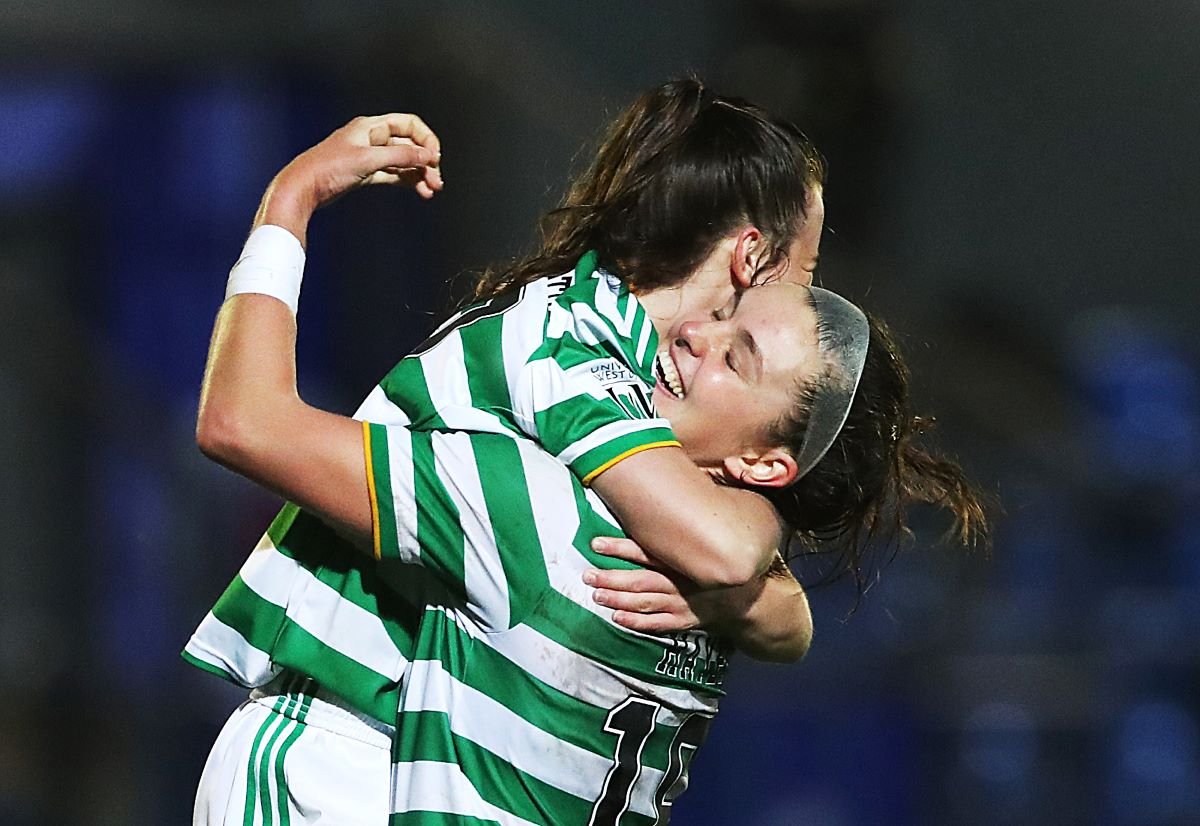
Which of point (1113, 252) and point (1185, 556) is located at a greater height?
point (1113, 252)

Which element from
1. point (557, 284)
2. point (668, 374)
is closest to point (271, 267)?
point (557, 284)

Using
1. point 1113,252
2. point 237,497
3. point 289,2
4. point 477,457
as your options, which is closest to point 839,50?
point 1113,252

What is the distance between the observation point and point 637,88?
4867 millimetres

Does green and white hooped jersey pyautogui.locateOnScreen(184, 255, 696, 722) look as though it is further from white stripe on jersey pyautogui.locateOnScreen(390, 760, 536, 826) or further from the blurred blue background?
the blurred blue background

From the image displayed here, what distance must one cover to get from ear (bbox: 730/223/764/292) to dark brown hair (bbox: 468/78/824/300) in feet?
0.04

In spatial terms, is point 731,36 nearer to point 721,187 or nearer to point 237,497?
point 237,497

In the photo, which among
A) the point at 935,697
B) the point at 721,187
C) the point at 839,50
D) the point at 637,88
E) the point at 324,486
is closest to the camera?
the point at 324,486

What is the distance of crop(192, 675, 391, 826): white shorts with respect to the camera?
153 cm

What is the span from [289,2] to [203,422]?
343 centimetres

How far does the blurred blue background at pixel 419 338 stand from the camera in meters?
3.96

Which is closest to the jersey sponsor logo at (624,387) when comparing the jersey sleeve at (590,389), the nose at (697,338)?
the jersey sleeve at (590,389)

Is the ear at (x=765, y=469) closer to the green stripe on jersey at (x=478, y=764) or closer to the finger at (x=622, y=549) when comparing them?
the finger at (x=622, y=549)

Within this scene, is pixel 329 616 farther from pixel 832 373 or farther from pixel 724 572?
pixel 832 373

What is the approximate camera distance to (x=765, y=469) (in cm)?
159
